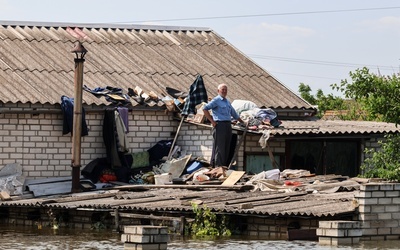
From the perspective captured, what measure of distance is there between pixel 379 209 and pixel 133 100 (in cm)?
951

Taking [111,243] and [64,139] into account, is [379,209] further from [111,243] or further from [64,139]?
[64,139]

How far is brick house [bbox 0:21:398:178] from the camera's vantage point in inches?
972

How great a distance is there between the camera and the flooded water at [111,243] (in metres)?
16.5

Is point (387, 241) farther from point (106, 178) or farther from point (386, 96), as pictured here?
point (106, 178)

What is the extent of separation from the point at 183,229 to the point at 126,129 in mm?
6875

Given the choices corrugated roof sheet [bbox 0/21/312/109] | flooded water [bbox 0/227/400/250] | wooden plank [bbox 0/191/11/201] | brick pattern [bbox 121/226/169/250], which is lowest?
flooded water [bbox 0/227/400/250]

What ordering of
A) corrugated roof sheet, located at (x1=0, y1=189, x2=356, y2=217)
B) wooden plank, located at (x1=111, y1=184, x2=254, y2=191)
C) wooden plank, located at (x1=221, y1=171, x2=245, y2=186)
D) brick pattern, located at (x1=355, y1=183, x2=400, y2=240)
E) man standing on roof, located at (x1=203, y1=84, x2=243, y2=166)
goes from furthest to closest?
1. man standing on roof, located at (x1=203, y1=84, x2=243, y2=166)
2. wooden plank, located at (x1=221, y1=171, x2=245, y2=186)
3. wooden plank, located at (x1=111, y1=184, x2=254, y2=191)
4. corrugated roof sheet, located at (x1=0, y1=189, x2=356, y2=217)
5. brick pattern, located at (x1=355, y1=183, x2=400, y2=240)

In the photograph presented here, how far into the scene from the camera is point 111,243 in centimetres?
1745

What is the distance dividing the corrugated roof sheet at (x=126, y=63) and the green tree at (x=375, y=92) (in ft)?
16.3

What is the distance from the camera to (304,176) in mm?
23031

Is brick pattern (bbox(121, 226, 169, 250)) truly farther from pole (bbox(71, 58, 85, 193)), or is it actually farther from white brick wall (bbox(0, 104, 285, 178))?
white brick wall (bbox(0, 104, 285, 178))

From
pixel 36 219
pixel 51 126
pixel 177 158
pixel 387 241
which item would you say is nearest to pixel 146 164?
pixel 177 158

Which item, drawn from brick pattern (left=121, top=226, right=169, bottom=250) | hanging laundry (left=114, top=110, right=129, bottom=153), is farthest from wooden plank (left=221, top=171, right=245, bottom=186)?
brick pattern (left=121, top=226, right=169, bottom=250)

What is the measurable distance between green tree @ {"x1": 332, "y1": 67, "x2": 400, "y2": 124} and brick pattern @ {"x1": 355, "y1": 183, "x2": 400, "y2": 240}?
496 centimetres
